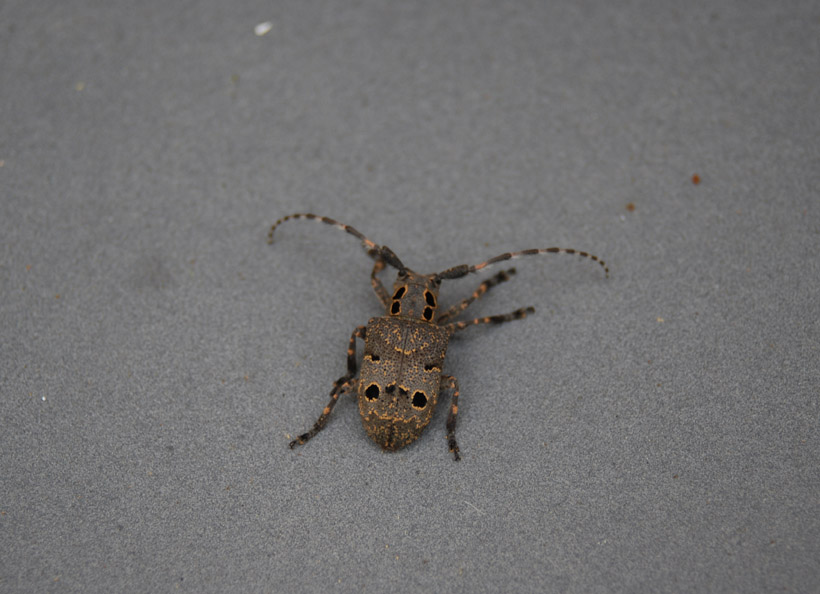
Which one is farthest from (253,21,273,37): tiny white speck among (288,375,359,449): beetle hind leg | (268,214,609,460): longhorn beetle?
(288,375,359,449): beetle hind leg

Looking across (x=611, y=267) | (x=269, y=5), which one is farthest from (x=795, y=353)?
(x=269, y=5)

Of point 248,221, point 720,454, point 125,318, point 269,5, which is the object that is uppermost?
point 269,5

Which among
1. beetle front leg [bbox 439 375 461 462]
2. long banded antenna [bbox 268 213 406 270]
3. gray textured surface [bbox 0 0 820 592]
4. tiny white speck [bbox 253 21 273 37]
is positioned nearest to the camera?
gray textured surface [bbox 0 0 820 592]

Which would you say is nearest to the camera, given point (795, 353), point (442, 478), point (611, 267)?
point (442, 478)

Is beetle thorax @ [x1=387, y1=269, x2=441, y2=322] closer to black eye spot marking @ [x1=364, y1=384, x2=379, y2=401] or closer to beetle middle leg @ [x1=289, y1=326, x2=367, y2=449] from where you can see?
beetle middle leg @ [x1=289, y1=326, x2=367, y2=449]

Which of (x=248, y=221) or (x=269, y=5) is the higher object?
(x=269, y=5)

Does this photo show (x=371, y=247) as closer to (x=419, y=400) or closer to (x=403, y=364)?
(x=403, y=364)

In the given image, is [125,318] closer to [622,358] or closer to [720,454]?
[622,358]
